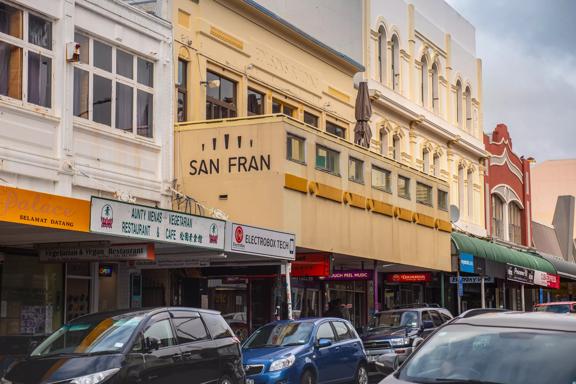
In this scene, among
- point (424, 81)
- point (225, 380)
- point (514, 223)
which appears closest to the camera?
point (225, 380)

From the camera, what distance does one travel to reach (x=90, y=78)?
20.6 metres

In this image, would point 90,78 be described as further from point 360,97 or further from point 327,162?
point 360,97

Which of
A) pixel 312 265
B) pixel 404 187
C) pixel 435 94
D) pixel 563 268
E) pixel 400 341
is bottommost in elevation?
pixel 400 341

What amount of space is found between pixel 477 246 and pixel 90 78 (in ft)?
64.7

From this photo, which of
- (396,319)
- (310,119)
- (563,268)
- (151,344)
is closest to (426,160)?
(310,119)

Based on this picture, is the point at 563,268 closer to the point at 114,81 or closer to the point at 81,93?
the point at 114,81

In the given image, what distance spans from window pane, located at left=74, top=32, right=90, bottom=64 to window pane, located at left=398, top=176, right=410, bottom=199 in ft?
38.8

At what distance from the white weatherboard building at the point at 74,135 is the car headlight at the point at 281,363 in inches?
142

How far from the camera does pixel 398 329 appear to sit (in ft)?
77.5

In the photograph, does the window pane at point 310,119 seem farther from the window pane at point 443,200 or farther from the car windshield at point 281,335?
the car windshield at point 281,335

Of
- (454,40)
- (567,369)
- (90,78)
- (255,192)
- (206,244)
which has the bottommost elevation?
(567,369)

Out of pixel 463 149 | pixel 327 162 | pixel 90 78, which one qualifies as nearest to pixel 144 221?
pixel 90 78

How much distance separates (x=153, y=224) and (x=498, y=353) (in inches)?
412

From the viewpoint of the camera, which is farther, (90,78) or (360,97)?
(360,97)
